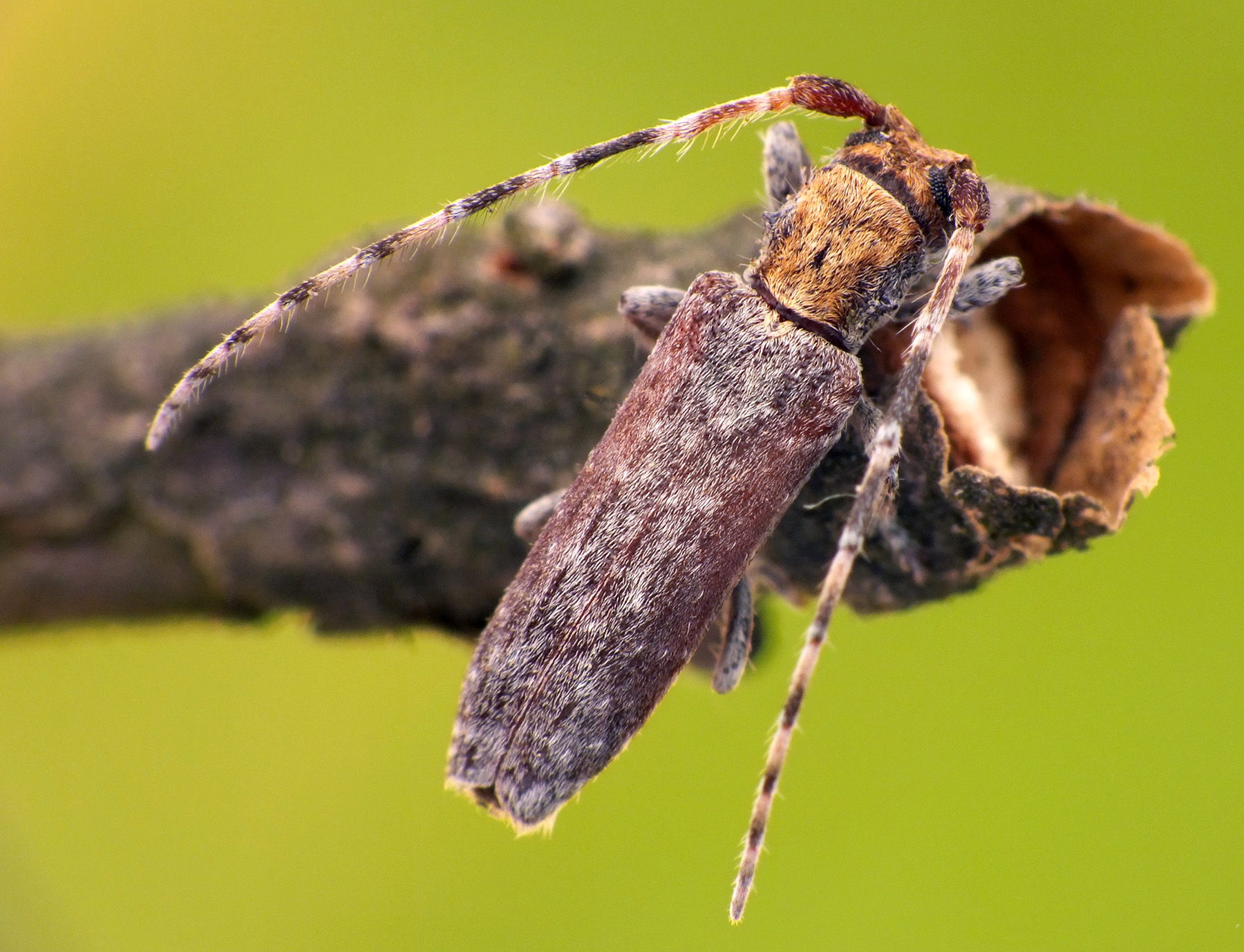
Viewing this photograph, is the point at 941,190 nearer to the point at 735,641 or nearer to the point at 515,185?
the point at 515,185

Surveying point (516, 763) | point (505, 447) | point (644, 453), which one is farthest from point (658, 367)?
point (516, 763)

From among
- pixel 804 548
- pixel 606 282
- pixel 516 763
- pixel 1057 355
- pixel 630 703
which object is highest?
pixel 606 282

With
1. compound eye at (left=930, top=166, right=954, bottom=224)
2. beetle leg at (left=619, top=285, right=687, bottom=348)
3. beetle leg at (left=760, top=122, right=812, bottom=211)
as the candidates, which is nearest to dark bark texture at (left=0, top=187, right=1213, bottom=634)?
beetle leg at (left=619, top=285, right=687, bottom=348)

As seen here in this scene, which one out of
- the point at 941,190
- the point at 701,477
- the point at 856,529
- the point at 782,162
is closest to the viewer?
the point at 856,529

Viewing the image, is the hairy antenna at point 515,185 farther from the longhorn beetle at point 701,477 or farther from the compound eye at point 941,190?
the compound eye at point 941,190

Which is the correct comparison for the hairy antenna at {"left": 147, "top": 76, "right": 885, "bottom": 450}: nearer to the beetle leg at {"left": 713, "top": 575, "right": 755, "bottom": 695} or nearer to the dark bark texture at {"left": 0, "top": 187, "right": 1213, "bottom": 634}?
the dark bark texture at {"left": 0, "top": 187, "right": 1213, "bottom": 634}

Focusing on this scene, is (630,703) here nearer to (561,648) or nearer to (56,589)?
(561,648)

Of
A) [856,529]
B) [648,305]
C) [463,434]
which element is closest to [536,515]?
[463,434]
